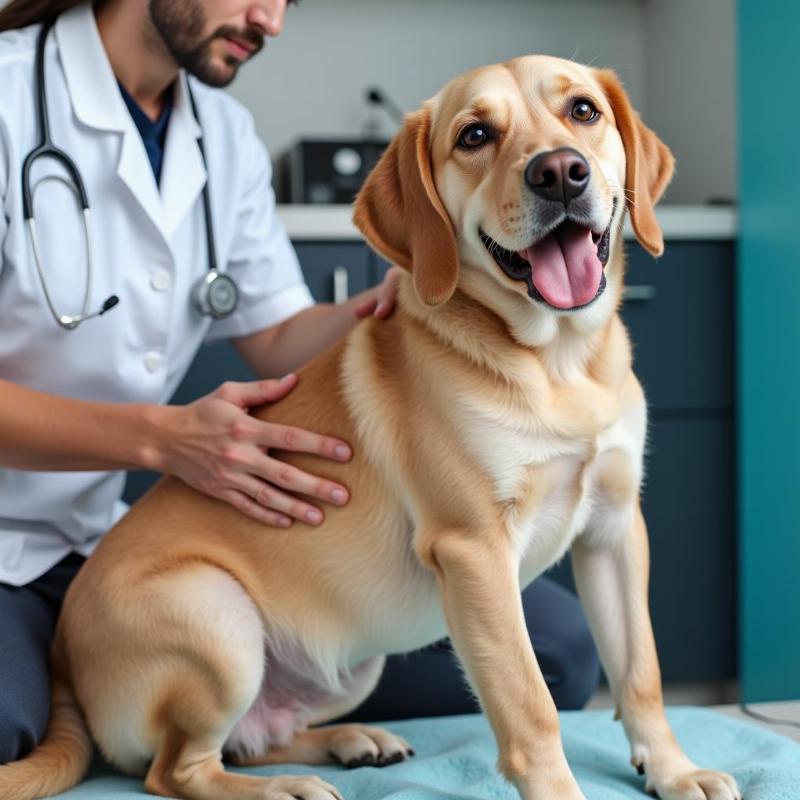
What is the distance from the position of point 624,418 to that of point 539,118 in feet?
1.09

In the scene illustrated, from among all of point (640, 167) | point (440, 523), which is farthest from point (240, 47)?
point (440, 523)

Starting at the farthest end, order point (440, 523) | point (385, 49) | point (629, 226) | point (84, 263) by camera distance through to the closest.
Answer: point (385, 49) → point (629, 226) → point (84, 263) → point (440, 523)

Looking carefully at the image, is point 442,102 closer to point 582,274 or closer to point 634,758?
point 582,274

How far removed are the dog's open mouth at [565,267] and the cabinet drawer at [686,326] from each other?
1336mm

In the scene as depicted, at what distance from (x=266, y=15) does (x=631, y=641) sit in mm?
975

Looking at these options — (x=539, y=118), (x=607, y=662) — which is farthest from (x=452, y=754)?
(x=539, y=118)

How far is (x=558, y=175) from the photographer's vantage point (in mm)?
1084

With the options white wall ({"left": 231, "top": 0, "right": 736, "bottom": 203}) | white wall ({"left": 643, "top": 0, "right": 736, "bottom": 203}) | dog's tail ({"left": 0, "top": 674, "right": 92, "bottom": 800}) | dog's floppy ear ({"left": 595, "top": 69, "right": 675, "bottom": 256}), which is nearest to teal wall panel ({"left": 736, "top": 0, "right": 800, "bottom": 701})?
white wall ({"left": 643, "top": 0, "right": 736, "bottom": 203})

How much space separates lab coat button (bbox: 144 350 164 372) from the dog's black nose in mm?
670

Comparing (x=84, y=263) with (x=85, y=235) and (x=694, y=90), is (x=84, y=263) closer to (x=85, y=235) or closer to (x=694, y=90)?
(x=85, y=235)

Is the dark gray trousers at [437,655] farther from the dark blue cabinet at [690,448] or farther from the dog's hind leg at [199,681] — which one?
the dark blue cabinet at [690,448]

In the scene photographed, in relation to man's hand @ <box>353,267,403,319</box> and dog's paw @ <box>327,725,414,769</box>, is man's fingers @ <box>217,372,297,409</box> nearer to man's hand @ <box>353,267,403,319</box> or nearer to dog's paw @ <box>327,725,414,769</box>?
man's hand @ <box>353,267,403,319</box>

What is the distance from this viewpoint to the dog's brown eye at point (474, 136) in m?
1.20

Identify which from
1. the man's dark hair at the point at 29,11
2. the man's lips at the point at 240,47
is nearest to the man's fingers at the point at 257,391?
the man's lips at the point at 240,47
